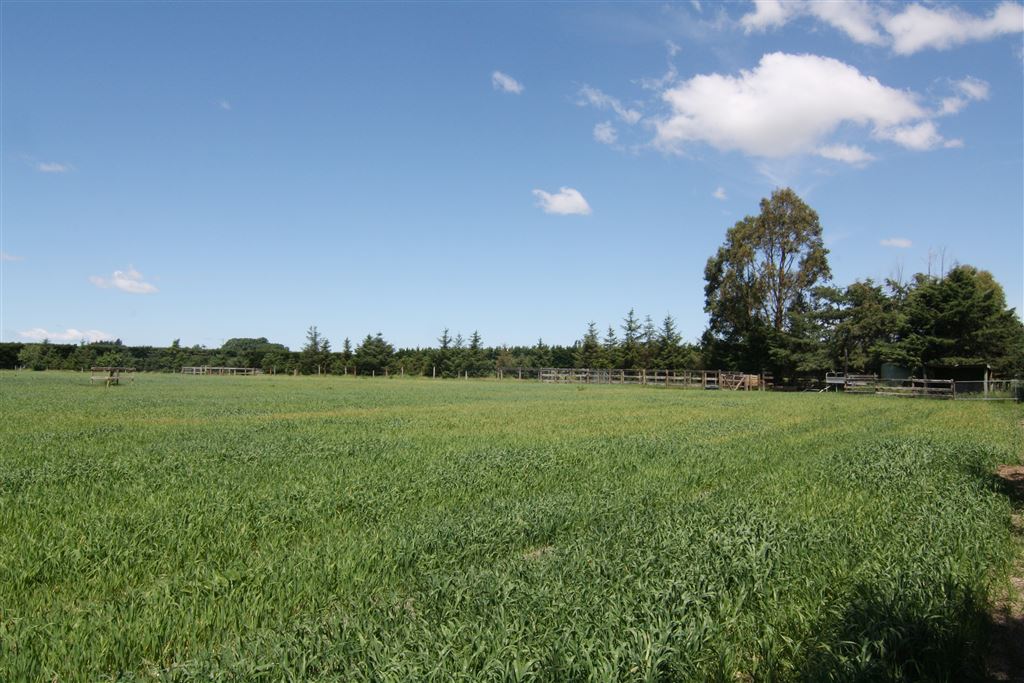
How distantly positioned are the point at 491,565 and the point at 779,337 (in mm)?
53110

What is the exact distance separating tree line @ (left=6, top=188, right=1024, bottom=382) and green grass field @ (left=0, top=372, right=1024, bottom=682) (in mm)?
36114

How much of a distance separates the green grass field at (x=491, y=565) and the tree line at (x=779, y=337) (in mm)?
36114

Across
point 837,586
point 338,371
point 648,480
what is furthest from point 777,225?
point 338,371

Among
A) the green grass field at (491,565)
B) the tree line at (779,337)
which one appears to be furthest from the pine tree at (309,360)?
the green grass field at (491,565)

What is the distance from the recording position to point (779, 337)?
52812 millimetres

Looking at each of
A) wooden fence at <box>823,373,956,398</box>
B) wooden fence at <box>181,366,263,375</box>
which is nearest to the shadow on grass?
wooden fence at <box>823,373,956,398</box>

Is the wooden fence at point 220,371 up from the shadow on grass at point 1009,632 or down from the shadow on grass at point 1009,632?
up

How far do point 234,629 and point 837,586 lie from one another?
4596 mm

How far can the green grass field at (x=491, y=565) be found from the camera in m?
3.61

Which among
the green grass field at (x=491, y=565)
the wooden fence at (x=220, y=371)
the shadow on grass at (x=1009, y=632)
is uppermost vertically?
the wooden fence at (x=220, y=371)

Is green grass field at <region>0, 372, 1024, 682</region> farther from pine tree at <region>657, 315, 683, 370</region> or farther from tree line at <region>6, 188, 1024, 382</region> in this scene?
pine tree at <region>657, 315, 683, 370</region>

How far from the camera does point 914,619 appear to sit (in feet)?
13.4

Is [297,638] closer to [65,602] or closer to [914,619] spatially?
[65,602]

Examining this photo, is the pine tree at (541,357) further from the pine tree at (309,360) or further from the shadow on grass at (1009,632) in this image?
the shadow on grass at (1009,632)
